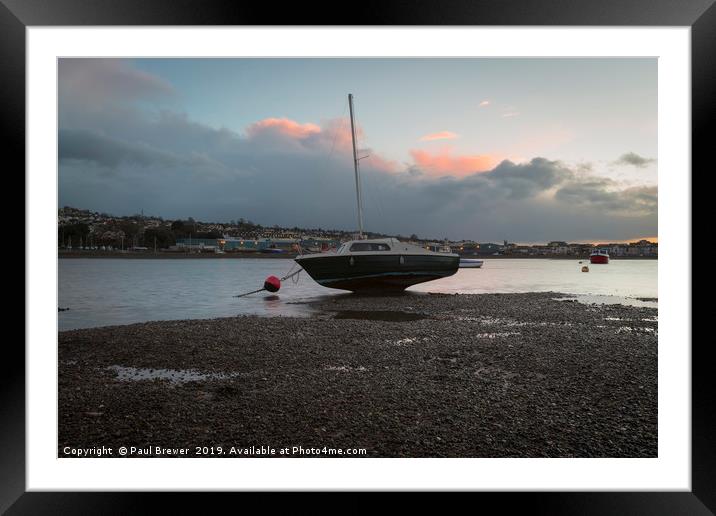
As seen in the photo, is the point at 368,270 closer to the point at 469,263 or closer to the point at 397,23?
the point at 397,23

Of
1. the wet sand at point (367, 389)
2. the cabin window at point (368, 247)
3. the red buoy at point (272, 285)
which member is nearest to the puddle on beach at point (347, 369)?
the wet sand at point (367, 389)

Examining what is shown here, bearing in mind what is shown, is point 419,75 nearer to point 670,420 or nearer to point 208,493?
point 670,420

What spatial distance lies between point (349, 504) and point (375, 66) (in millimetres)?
4227

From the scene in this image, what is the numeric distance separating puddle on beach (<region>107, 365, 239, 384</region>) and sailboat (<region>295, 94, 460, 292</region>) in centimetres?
635

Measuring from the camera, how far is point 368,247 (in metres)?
10.1

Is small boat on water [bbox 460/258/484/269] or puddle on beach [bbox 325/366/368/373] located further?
small boat on water [bbox 460/258/484/269]

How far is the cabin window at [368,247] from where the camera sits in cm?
1007

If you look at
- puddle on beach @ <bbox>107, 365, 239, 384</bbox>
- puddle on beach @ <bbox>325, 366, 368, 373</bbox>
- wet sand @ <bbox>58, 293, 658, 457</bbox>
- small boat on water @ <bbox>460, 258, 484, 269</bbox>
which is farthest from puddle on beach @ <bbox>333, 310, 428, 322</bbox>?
small boat on water @ <bbox>460, 258, 484, 269</bbox>

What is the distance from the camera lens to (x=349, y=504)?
6.98 ft

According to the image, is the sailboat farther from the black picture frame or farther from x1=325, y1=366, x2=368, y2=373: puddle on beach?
the black picture frame

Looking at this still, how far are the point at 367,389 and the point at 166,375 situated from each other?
1.81m

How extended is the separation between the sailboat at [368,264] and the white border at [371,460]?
697 centimetres

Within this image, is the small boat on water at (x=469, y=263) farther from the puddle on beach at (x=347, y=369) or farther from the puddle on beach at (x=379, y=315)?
the puddle on beach at (x=347, y=369)

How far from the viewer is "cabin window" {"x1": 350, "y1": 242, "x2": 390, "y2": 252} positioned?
33.0ft
